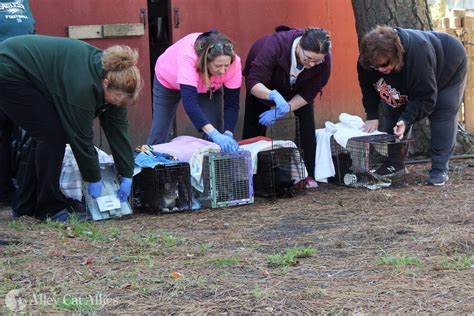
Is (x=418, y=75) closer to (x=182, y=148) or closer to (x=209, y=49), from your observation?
(x=209, y=49)

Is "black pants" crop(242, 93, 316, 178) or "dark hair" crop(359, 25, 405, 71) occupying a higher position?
"dark hair" crop(359, 25, 405, 71)

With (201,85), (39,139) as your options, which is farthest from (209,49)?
(39,139)

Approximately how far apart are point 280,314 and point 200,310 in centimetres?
34

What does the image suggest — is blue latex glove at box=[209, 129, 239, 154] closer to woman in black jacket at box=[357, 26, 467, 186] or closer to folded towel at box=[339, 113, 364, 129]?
woman in black jacket at box=[357, 26, 467, 186]

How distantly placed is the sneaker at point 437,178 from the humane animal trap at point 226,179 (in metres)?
1.60

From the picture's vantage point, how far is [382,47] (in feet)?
17.3

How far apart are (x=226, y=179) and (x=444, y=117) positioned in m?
1.95

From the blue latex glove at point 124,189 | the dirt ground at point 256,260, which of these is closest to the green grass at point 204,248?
the dirt ground at point 256,260

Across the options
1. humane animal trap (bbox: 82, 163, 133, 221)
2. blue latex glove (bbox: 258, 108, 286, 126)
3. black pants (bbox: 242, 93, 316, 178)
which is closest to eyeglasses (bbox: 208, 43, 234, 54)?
blue latex glove (bbox: 258, 108, 286, 126)

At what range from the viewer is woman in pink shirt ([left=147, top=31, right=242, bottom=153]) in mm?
5184

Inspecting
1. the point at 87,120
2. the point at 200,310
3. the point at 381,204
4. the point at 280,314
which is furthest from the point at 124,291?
the point at 381,204

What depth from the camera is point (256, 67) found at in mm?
5617

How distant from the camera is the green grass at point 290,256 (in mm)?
3730

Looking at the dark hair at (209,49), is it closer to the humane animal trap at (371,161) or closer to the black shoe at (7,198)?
the humane animal trap at (371,161)
